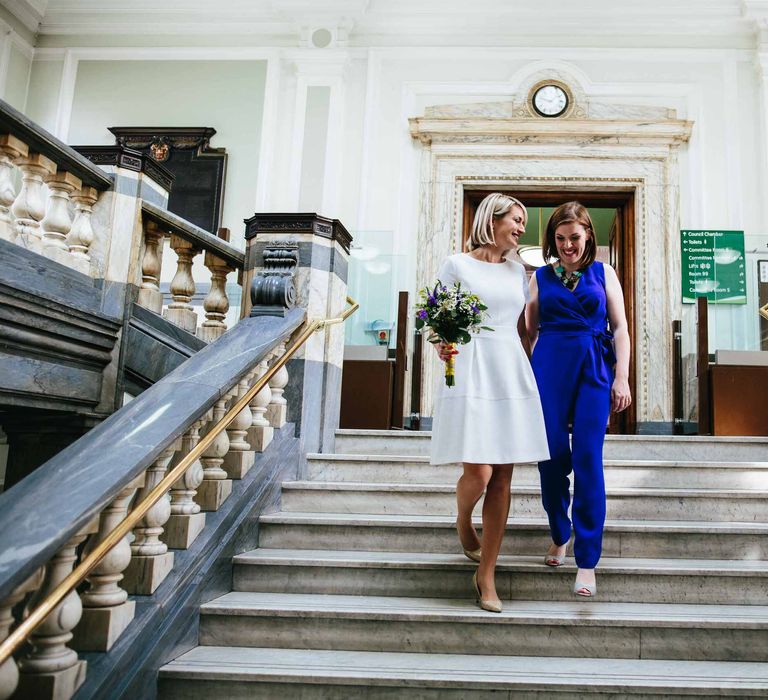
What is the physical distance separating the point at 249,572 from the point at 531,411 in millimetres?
1250

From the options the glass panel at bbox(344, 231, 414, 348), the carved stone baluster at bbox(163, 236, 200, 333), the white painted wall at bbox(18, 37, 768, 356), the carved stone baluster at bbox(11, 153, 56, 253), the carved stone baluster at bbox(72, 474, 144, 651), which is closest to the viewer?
the carved stone baluster at bbox(72, 474, 144, 651)

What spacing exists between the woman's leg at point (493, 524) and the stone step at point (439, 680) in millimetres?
313

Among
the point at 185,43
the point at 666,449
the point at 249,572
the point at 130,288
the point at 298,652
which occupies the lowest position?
the point at 298,652

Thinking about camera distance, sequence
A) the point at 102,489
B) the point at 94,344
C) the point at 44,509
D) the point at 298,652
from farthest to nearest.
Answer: the point at 94,344 < the point at 298,652 < the point at 102,489 < the point at 44,509

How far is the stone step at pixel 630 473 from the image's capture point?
3635 millimetres

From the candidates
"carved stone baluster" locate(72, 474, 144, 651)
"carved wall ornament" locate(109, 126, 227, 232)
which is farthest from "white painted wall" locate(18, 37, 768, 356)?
"carved stone baluster" locate(72, 474, 144, 651)

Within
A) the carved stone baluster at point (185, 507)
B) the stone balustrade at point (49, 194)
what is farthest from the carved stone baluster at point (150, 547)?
the stone balustrade at point (49, 194)

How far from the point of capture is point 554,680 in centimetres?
219

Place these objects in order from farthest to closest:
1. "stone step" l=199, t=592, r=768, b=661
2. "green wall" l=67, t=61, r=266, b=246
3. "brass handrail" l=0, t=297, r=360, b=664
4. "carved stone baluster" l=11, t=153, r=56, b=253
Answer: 1. "green wall" l=67, t=61, r=266, b=246
2. "carved stone baluster" l=11, t=153, r=56, b=253
3. "stone step" l=199, t=592, r=768, b=661
4. "brass handrail" l=0, t=297, r=360, b=664

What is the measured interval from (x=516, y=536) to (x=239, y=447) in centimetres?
122

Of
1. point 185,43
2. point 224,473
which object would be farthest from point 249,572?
point 185,43

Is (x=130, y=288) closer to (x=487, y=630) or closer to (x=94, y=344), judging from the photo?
(x=94, y=344)

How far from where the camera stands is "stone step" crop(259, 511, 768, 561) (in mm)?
3006

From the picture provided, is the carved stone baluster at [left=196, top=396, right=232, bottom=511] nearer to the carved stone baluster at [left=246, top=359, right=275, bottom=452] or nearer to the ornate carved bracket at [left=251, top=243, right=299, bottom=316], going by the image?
the carved stone baluster at [left=246, top=359, right=275, bottom=452]
